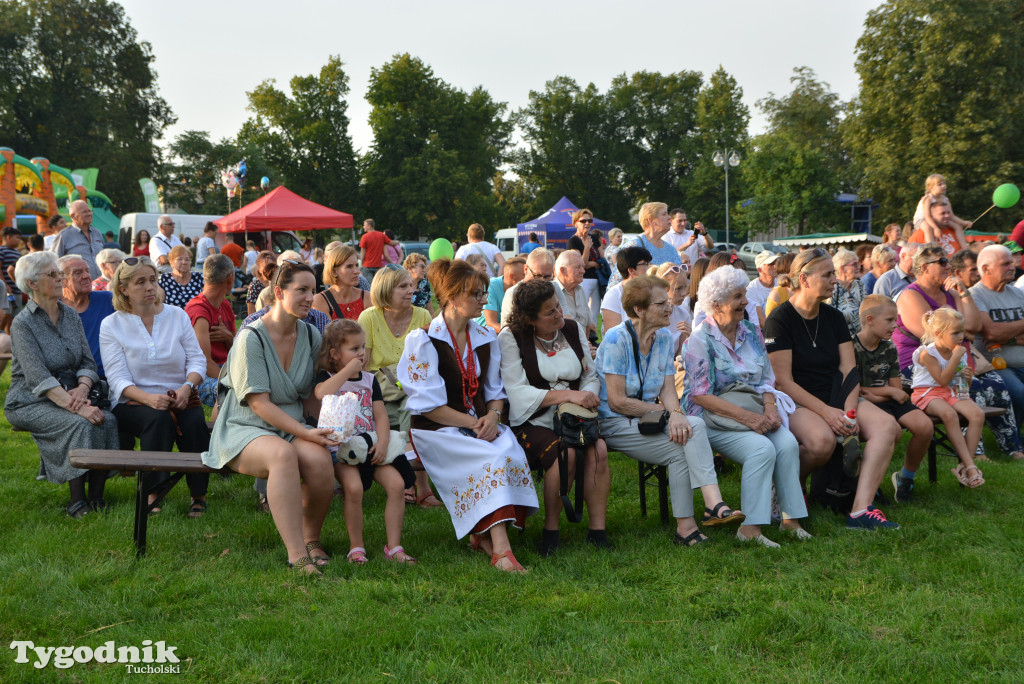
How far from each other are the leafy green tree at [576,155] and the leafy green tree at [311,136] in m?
15.0

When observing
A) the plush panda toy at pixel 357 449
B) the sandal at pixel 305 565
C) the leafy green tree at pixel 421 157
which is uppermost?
the leafy green tree at pixel 421 157

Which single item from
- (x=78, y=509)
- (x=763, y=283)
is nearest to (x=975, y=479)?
(x=763, y=283)

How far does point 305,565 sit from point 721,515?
7.24 feet

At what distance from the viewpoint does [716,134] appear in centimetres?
5044

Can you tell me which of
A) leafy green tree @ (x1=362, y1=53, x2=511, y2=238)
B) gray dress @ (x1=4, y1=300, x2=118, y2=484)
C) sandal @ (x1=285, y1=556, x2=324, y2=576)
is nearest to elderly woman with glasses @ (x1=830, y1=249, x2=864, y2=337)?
sandal @ (x1=285, y1=556, x2=324, y2=576)

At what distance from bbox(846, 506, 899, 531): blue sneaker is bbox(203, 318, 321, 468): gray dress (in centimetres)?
321

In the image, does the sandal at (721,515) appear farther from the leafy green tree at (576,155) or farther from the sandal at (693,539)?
the leafy green tree at (576,155)

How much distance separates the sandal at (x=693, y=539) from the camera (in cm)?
453

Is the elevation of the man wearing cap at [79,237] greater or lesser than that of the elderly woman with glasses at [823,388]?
greater

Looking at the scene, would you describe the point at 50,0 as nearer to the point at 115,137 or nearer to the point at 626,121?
the point at 115,137

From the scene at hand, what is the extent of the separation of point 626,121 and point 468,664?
55555mm

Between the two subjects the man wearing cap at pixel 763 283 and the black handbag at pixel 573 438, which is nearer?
the black handbag at pixel 573 438

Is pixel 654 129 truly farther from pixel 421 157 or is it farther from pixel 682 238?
pixel 682 238

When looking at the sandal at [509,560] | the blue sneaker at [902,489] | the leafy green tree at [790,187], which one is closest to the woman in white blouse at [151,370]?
the sandal at [509,560]
